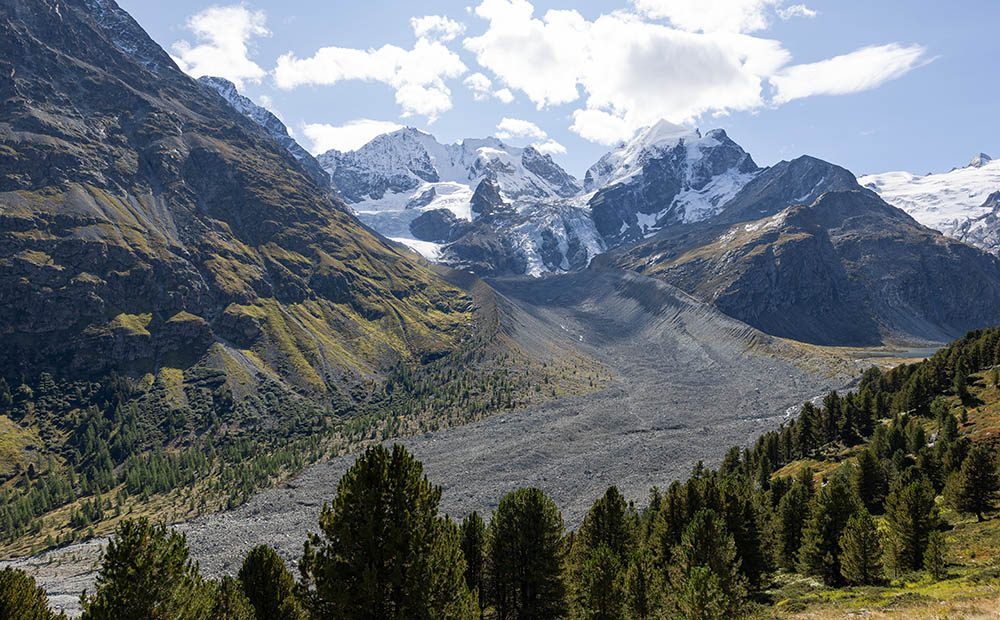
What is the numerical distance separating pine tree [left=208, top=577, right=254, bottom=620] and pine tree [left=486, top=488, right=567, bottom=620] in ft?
52.0

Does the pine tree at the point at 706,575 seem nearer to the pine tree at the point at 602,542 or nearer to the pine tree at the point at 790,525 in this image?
the pine tree at the point at 602,542

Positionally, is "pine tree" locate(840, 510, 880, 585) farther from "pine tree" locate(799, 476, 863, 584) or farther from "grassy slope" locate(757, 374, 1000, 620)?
"pine tree" locate(799, 476, 863, 584)

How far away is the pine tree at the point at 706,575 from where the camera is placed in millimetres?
24875

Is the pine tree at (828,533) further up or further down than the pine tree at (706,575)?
further down

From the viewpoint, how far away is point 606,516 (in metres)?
43.1

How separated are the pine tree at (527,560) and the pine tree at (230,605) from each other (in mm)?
15862

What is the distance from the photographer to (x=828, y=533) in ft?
149

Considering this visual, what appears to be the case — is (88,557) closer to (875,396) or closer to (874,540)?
(874,540)

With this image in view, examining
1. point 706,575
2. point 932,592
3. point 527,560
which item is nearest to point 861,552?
point 932,592

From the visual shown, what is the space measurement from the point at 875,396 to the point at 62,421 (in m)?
221

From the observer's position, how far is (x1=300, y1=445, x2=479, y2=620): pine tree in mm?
19375

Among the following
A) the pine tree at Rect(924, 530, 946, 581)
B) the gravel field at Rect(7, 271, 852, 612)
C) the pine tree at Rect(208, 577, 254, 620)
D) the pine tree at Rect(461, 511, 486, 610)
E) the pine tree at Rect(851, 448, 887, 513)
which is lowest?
the gravel field at Rect(7, 271, 852, 612)

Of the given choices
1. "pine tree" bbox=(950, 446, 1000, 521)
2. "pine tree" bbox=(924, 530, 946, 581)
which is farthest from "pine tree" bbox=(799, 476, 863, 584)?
"pine tree" bbox=(950, 446, 1000, 521)

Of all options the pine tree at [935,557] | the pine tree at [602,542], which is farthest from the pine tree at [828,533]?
the pine tree at [602,542]
